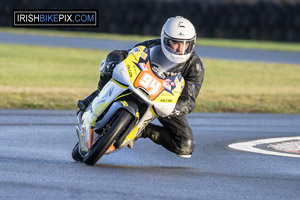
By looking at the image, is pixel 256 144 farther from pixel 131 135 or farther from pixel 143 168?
pixel 131 135

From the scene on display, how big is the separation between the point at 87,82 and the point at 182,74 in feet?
37.9

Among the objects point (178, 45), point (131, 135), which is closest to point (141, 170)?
point (131, 135)

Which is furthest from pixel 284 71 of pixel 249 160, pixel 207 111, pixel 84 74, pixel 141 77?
pixel 141 77

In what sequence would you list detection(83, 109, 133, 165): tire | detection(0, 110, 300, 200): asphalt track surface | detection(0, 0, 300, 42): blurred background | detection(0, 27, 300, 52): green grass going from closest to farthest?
1. detection(0, 110, 300, 200): asphalt track surface
2. detection(83, 109, 133, 165): tire
3. detection(0, 27, 300, 52): green grass
4. detection(0, 0, 300, 42): blurred background

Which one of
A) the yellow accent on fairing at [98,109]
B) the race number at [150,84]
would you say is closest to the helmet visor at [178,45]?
the race number at [150,84]

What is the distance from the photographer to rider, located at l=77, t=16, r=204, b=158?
7.02m

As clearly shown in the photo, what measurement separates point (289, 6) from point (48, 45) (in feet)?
37.1

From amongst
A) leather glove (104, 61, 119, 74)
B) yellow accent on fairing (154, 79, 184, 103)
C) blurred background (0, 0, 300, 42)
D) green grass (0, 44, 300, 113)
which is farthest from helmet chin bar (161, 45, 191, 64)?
blurred background (0, 0, 300, 42)

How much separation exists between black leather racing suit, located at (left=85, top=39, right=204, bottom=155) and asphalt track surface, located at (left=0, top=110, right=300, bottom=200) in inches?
9.1

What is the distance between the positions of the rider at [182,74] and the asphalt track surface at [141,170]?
0.86ft

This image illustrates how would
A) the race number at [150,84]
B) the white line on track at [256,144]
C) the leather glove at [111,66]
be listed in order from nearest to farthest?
the race number at [150,84]
the leather glove at [111,66]
the white line on track at [256,144]

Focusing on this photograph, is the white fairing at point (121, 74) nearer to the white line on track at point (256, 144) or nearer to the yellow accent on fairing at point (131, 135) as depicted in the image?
the yellow accent on fairing at point (131, 135)

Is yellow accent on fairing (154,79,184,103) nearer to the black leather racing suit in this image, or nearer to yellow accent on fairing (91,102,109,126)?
the black leather racing suit

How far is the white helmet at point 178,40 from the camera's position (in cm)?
699
